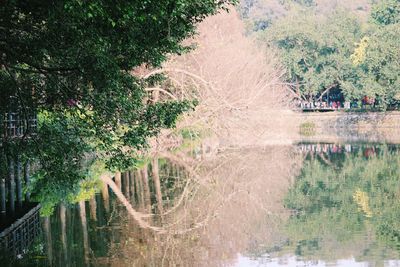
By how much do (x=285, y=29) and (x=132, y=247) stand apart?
57.7 m

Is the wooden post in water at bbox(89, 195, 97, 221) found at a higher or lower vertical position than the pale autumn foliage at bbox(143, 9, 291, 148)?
lower

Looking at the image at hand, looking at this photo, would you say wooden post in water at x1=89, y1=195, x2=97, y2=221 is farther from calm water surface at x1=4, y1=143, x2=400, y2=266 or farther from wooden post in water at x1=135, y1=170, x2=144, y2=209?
wooden post in water at x1=135, y1=170, x2=144, y2=209

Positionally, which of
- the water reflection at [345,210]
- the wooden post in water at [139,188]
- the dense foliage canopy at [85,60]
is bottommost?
the water reflection at [345,210]

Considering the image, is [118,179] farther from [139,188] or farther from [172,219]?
[172,219]

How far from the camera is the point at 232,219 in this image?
810 inches

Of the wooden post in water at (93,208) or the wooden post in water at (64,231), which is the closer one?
the wooden post in water at (64,231)

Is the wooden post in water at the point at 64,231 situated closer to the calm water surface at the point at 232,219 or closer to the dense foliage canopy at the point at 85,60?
the calm water surface at the point at 232,219

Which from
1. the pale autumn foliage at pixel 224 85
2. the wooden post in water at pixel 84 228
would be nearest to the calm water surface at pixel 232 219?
the wooden post in water at pixel 84 228

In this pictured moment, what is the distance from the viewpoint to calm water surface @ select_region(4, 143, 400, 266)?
15.6 m

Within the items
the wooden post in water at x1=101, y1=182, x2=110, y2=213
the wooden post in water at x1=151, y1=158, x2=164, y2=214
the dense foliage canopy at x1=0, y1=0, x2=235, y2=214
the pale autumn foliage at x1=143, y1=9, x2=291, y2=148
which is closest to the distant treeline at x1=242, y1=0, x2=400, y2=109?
the pale autumn foliage at x1=143, y1=9, x2=291, y2=148

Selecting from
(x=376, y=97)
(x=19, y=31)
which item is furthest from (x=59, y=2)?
(x=376, y=97)

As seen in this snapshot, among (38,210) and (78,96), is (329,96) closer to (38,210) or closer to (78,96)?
(38,210)

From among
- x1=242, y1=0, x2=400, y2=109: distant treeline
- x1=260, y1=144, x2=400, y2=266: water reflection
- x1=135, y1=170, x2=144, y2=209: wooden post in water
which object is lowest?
x1=260, y1=144, x2=400, y2=266: water reflection

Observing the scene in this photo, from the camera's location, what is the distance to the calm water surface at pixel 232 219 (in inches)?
614
